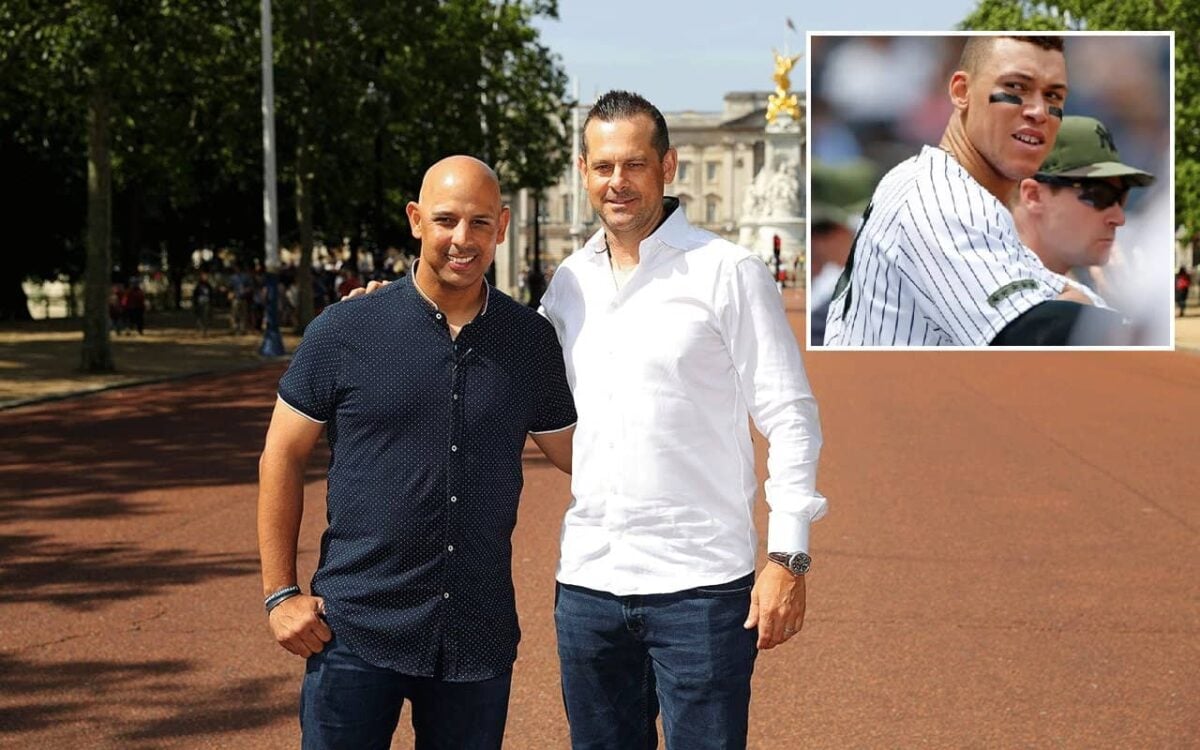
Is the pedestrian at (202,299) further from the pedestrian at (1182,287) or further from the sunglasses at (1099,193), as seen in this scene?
the sunglasses at (1099,193)

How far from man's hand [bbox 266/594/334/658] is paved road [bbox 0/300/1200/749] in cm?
225

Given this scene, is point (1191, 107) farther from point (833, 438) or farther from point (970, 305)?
point (970, 305)

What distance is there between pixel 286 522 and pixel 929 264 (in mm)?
1661

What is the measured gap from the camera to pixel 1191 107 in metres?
39.6

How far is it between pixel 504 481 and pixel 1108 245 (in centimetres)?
164

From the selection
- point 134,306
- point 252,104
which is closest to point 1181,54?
point 252,104

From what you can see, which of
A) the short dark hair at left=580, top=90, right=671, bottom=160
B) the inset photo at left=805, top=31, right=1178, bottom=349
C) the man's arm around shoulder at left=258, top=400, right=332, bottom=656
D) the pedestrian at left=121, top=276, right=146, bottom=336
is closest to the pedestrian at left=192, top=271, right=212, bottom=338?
the pedestrian at left=121, top=276, right=146, bottom=336

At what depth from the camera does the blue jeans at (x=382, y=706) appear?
352 centimetres

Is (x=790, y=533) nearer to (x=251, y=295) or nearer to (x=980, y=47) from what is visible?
(x=980, y=47)

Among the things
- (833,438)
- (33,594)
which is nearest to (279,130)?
(833,438)

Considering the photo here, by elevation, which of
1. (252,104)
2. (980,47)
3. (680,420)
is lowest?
(680,420)

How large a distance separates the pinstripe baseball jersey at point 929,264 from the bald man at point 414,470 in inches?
33.6

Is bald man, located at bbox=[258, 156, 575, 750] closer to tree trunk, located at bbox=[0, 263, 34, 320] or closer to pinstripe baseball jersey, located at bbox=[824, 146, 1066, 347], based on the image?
pinstripe baseball jersey, located at bbox=[824, 146, 1066, 347]

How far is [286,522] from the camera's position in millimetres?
3559
